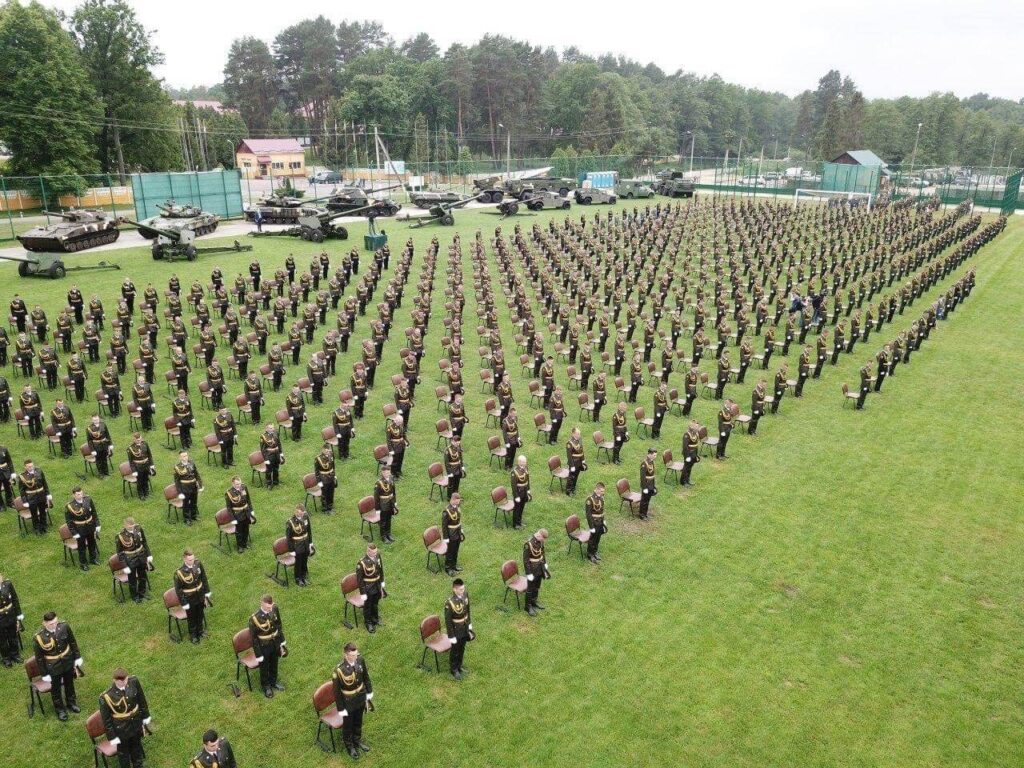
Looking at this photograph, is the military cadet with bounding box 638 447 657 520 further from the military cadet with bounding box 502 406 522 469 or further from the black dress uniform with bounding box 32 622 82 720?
the black dress uniform with bounding box 32 622 82 720

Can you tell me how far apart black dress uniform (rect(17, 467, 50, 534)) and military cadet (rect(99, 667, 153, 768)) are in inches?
255

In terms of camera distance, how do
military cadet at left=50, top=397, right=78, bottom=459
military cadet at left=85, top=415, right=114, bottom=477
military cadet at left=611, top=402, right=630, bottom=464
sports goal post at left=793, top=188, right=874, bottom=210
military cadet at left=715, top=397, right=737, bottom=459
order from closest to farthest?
military cadet at left=85, top=415, right=114, bottom=477 < military cadet at left=50, top=397, right=78, bottom=459 < military cadet at left=611, top=402, right=630, bottom=464 < military cadet at left=715, top=397, right=737, bottom=459 < sports goal post at left=793, top=188, right=874, bottom=210

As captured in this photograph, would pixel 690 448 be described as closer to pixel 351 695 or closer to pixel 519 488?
pixel 519 488

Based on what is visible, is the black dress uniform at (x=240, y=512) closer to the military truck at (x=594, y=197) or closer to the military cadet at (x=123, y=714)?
the military cadet at (x=123, y=714)

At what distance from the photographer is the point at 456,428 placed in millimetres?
17594

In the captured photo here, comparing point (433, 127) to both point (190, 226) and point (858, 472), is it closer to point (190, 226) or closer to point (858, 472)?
point (190, 226)

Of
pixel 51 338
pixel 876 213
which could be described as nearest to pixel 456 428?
pixel 51 338

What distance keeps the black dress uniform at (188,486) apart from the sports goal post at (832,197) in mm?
66280

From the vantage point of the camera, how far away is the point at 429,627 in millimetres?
10812

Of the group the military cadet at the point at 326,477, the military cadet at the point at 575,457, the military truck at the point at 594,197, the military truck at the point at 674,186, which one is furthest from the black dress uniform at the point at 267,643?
the military truck at the point at 674,186

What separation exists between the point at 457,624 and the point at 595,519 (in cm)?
405

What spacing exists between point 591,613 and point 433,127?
105238 millimetres


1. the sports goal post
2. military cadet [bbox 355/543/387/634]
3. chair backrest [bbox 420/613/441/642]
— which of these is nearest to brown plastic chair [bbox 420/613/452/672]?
chair backrest [bbox 420/613/441/642]

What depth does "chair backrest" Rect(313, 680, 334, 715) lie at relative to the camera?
30.2 ft
